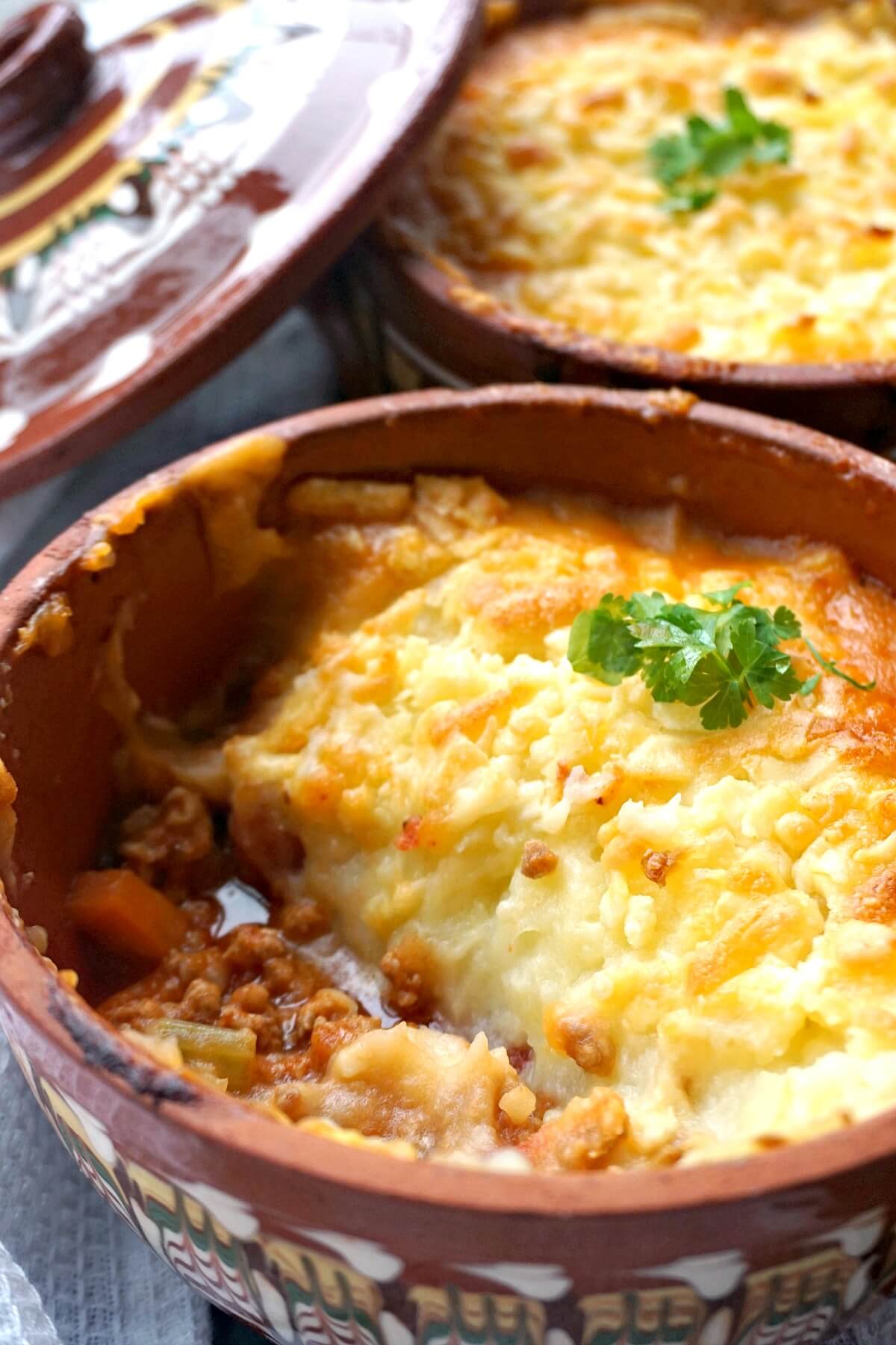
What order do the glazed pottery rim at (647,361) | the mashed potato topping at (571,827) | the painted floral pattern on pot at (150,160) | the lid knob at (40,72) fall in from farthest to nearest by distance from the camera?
the lid knob at (40,72)
the painted floral pattern on pot at (150,160)
the glazed pottery rim at (647,361)
the mashed potato topping at (571,827)

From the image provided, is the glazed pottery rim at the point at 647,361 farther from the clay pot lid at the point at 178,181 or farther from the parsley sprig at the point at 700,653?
the parsley sprig at the point at 700,653

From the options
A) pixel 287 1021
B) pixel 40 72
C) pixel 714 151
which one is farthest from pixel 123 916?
pixel 714 151

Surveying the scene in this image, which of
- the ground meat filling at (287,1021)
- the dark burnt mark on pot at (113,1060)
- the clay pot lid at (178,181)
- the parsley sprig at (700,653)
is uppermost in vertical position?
the clay pot lid at (178,181)


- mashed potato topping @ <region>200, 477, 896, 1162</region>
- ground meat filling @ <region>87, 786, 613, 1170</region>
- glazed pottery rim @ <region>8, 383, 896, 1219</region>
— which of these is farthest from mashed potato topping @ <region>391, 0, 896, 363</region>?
glazed pottery rim @ <region>8, 383, 896, 1219</region>

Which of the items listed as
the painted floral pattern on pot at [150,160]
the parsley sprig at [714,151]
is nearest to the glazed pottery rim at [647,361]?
the painted floral pattern on pot at [150,160]

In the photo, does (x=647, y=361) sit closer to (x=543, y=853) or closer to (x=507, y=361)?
(x=507, y=361)

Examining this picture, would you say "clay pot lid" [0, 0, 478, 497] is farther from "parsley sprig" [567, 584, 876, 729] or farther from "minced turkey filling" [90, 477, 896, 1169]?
"parsley sprig" [567, 584, 876, 729]

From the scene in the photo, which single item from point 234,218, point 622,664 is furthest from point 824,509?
point 234,218
